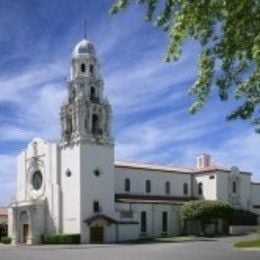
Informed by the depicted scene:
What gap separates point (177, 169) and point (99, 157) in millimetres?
19580

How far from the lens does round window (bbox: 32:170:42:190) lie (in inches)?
2931

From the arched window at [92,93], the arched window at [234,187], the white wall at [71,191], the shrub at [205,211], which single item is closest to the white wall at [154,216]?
the shrub at [205,211]

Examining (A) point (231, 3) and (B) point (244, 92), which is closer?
(A) point (231, 3)

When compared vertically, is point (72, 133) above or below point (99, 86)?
below

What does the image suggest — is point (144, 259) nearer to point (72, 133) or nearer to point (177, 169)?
point (72, 133)


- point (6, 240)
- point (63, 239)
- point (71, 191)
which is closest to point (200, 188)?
point (71, 191)

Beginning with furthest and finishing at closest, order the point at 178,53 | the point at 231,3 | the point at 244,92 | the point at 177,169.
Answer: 1. the point at 177,169
2. the point at 244,92
3. the point at 178,53
4. the point at 231,3

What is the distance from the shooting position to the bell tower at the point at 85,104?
70312 mm

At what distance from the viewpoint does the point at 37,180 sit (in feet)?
246

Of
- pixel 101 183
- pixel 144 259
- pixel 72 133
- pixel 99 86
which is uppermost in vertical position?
pixel 99 86

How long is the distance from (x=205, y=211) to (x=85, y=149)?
15.2m

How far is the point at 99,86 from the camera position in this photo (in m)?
73.4

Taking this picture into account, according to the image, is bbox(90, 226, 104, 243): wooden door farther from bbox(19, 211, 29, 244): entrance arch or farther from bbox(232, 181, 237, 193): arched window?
bbox(232, 181, 237, 193): arched window

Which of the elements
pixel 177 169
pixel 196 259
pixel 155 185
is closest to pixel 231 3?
pixel 196 259
